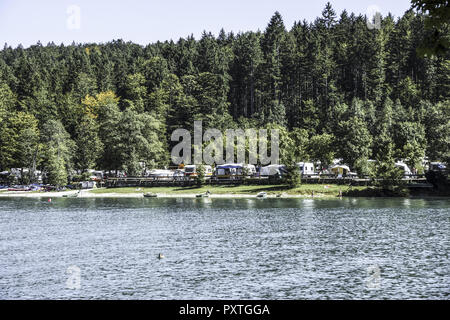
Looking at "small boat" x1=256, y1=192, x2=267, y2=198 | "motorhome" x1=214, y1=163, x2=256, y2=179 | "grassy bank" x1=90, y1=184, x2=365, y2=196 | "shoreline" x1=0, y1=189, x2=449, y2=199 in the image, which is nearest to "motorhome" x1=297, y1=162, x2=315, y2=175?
"motorhome" x1=214, y1=163, x2=256, y2=179

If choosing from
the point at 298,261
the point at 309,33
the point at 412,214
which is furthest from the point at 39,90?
the point at 298,261

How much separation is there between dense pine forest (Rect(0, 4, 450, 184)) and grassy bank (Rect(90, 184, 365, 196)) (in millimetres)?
7444

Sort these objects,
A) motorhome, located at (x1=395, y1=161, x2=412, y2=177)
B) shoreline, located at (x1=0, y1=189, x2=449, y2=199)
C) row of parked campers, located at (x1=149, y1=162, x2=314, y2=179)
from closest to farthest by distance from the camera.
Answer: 1. shoreline, located at (x1=0, y1=189, x2=449, y2=199)
2. motorhome, located at (x1=395, y1=161, x2=412, y2=177)
3. row of parked campers, located at (x1=149, y1=162, x2=314, y2=179)

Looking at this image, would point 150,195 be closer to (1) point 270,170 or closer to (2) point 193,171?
(2) point 193,171

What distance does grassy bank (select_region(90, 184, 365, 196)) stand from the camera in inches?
4446

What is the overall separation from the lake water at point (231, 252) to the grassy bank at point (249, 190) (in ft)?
57.1

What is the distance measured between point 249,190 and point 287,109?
7410cm

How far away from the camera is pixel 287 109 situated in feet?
614

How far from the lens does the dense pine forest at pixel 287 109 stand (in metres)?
133

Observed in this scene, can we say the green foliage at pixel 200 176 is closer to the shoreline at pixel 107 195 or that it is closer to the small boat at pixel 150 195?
the shoreline at pixel 107 195

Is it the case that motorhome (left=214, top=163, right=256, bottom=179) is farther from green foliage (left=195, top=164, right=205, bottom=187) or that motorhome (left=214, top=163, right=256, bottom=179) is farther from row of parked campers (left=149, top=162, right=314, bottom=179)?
green foliage (left=195, top=164, right=205, bottom=187)

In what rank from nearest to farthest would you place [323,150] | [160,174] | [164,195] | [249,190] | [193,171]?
[249,190] → [164,195] → [323,150] → [160,174] → [193,171]

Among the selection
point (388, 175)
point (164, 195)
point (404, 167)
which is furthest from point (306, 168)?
point (164, 195)

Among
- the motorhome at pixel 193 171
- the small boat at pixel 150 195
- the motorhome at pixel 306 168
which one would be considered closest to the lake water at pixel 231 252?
the small boat at pixel 150 195
